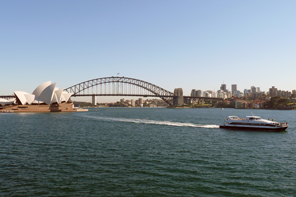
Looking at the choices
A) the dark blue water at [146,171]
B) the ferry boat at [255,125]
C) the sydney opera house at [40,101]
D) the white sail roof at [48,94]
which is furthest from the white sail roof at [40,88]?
the ferry boat at [255,125]

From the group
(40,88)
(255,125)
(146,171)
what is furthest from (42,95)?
(146,171)

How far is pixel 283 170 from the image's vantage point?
15.9 m

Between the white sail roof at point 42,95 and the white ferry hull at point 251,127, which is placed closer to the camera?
the white ferry hull at point 251,127

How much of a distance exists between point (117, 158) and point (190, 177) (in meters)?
6.98

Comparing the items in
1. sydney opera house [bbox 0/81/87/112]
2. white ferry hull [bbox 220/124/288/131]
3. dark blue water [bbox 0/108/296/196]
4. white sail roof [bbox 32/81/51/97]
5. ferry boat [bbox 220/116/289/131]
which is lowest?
dark blue water [bbox 0/108/296/196]

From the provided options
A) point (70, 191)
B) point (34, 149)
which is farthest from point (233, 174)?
point (34, 149)

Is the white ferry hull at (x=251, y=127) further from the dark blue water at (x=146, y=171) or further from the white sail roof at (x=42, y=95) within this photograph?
the white sail roof at (x=42, y=95)

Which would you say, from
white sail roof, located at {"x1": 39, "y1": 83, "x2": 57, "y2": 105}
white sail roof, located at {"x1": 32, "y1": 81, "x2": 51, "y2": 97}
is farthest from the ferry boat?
white sail roof, located at {"x1": 32, "y1": 81, "x2": 51, "y2": 97}

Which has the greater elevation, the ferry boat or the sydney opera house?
the sydney opera house

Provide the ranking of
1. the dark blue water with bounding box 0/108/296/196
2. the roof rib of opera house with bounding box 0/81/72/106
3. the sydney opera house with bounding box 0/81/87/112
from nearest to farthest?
1. the dark blue water with bounding box 0/108/296/196
2. the sydney opera house with bounding box 0/81/87/112
3. the roof rib of opera house with bounding box 0/81/72/106

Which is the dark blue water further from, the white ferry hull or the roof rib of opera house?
the roof rib of opera house

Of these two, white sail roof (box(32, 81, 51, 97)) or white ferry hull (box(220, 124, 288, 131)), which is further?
white sail roof (box(32, 81, 51, 97))

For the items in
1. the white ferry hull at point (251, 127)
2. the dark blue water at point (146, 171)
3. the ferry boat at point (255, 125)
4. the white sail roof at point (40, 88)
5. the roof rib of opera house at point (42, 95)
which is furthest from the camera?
the white sail roof at point (40, 88)

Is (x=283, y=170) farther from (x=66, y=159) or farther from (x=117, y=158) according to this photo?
(x=66, y=159)
